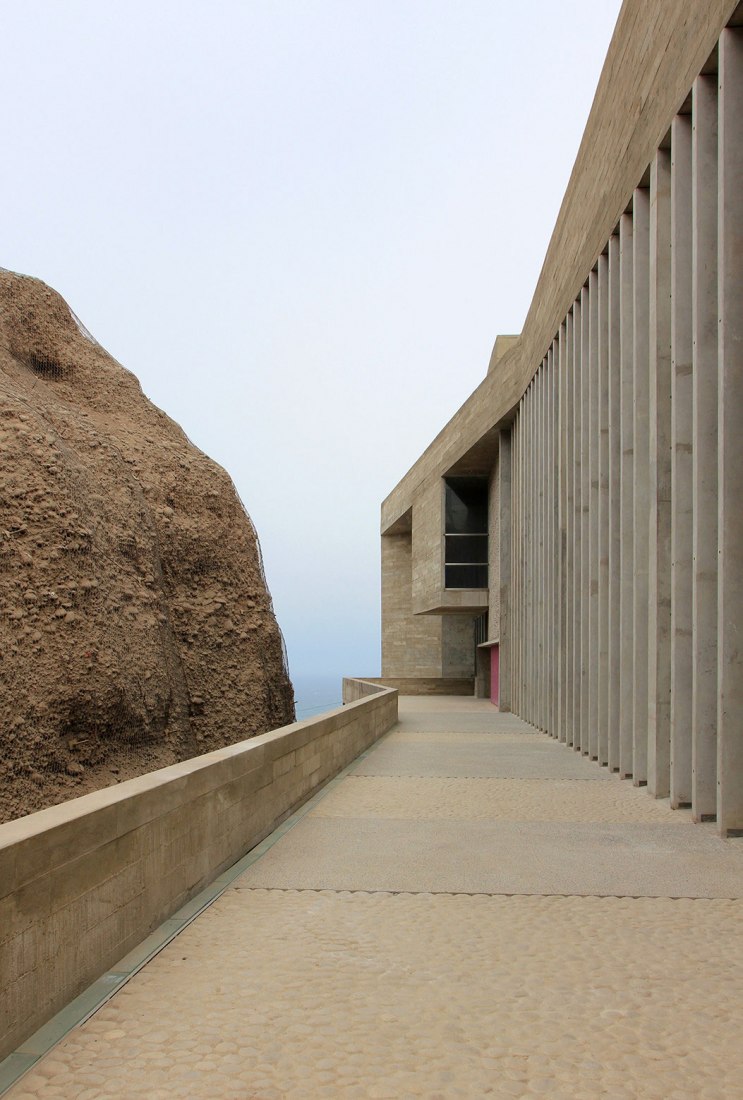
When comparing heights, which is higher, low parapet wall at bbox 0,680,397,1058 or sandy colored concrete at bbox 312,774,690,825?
low parapet wall at bbox 0,680,397,1058

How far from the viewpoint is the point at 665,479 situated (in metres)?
10.2

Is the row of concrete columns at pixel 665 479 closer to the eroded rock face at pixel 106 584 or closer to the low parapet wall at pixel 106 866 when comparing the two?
the low parapet wall at pixel 106 866

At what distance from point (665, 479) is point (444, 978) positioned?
6863mm

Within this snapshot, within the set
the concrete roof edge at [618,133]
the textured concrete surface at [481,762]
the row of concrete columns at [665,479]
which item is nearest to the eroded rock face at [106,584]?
the textured concrete surface at [481,762]

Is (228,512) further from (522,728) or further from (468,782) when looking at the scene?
(522,728)

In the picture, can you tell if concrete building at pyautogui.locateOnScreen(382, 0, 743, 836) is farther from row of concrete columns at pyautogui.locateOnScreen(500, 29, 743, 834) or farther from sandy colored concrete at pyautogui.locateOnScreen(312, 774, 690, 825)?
sandy colored concrete at pyautogui.locateOnScreen(312, 774, 690, 825)

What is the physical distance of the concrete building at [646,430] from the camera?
325 inches

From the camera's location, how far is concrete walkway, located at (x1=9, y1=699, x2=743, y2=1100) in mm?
3449

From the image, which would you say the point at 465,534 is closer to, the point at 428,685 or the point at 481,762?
the point at 428,685

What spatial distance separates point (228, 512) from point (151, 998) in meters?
10.5

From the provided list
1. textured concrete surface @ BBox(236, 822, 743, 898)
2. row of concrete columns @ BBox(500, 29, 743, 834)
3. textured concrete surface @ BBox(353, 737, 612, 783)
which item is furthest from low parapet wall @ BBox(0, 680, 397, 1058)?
textured concrete surface @ BBox(353, 737, 612, 783)

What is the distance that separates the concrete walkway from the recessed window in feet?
78.0

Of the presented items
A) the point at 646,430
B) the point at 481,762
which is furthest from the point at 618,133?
the point at 481,762

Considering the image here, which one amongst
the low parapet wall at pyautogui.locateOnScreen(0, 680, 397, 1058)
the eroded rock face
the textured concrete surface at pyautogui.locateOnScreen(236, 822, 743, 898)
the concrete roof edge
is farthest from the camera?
the concrete roof edge
